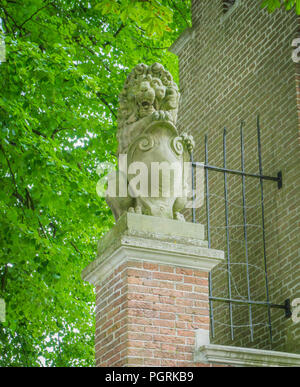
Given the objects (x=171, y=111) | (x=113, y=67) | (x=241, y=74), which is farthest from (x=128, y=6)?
(x=113, y=67)

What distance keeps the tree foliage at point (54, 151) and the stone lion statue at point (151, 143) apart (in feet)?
1.79

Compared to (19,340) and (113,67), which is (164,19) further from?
(19,340)

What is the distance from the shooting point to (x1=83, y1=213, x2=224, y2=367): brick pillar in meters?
5.80

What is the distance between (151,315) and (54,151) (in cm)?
393

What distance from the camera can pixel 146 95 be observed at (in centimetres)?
688

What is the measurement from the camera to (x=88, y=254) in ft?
38.3

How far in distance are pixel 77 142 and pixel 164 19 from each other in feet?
17.5

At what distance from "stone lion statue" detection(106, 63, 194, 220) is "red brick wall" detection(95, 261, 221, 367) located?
66 centimetres

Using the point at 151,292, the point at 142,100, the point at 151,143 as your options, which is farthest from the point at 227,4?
the point at 151,292

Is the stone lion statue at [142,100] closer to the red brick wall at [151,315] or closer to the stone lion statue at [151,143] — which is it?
the stone lion statue at [151,143]

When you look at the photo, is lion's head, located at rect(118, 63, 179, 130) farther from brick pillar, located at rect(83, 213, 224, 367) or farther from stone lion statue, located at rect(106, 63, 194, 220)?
brick pillar, located at rect(83, 213, 224, 367)

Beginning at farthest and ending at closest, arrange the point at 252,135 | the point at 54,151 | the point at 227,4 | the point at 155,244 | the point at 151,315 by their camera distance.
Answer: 1. the point at 227,4
2. the point at 252,135
3. the point at 54,151
4. the point at 155,244
5. the point at 151,315

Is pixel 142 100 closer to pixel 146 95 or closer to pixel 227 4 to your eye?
pixel 146 95

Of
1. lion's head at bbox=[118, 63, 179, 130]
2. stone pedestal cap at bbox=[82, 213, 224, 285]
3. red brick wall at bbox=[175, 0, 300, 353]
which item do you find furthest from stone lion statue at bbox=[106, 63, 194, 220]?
red brick wall at bbox=[175, 0, 300, 353]
